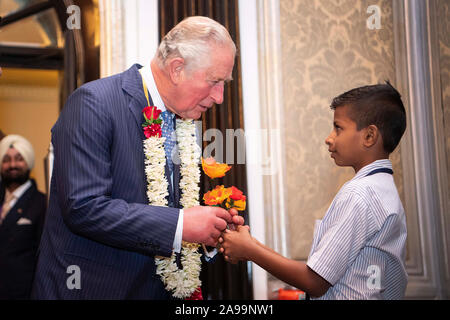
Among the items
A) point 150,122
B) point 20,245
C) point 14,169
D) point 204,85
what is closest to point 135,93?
point 150,122

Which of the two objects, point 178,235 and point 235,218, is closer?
point 178,235

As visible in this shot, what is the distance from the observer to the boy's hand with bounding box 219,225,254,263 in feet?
6.74

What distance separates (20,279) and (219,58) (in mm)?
2671

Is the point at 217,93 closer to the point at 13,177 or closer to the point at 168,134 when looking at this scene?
the point at 168,134

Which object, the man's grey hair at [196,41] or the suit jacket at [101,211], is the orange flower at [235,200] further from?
the man's grey hair at [196,41]

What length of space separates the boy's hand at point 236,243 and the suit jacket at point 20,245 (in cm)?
205

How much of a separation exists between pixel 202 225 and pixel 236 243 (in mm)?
450

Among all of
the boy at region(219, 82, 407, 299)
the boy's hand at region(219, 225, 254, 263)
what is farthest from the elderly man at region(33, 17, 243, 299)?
the boy at region(219, 82, 407, 299)

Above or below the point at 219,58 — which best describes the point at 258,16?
above

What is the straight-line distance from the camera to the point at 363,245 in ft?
6.34

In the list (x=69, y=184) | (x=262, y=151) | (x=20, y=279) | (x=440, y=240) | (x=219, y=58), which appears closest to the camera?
(x=69, y=184)

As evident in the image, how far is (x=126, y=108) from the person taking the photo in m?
1.79

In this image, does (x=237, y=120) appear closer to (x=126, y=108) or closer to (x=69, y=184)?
(x=126, y=108)
